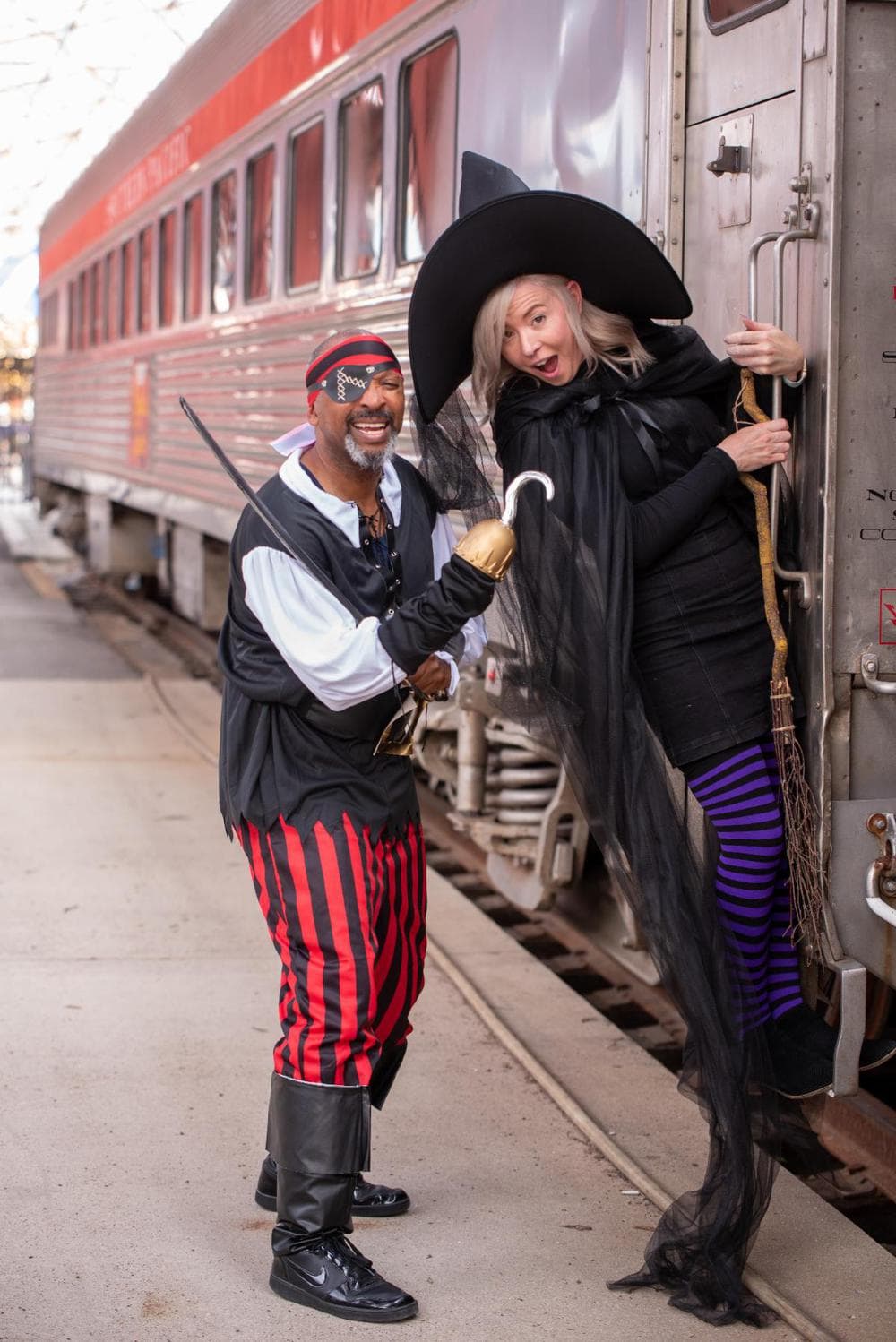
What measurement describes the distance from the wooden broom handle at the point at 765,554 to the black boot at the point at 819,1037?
0.62 metres

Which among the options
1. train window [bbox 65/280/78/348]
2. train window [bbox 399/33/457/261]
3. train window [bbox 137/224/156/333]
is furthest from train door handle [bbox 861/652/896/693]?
train window [bbox 65/280/78/348]

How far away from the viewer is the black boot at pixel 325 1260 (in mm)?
2932

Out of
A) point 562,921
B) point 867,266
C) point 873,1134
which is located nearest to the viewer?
point 867,266

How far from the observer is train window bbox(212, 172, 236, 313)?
8.41 metres

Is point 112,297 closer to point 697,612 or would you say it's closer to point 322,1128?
point 697,612

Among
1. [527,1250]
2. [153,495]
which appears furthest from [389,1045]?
[153,495]

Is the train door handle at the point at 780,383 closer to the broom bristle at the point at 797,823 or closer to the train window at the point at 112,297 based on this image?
the broom bristle at the point at 797,823

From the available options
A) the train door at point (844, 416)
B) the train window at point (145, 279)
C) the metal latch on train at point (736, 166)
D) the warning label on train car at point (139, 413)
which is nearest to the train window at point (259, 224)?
the train window at point (145, 279)

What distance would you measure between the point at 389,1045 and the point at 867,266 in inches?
66.1

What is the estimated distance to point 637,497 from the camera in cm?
298

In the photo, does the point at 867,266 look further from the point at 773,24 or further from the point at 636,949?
the point at 636,949

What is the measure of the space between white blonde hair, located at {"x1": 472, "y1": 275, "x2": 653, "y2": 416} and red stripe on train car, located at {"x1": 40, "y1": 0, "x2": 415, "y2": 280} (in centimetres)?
295

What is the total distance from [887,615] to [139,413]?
9.16m

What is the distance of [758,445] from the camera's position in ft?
9.73
